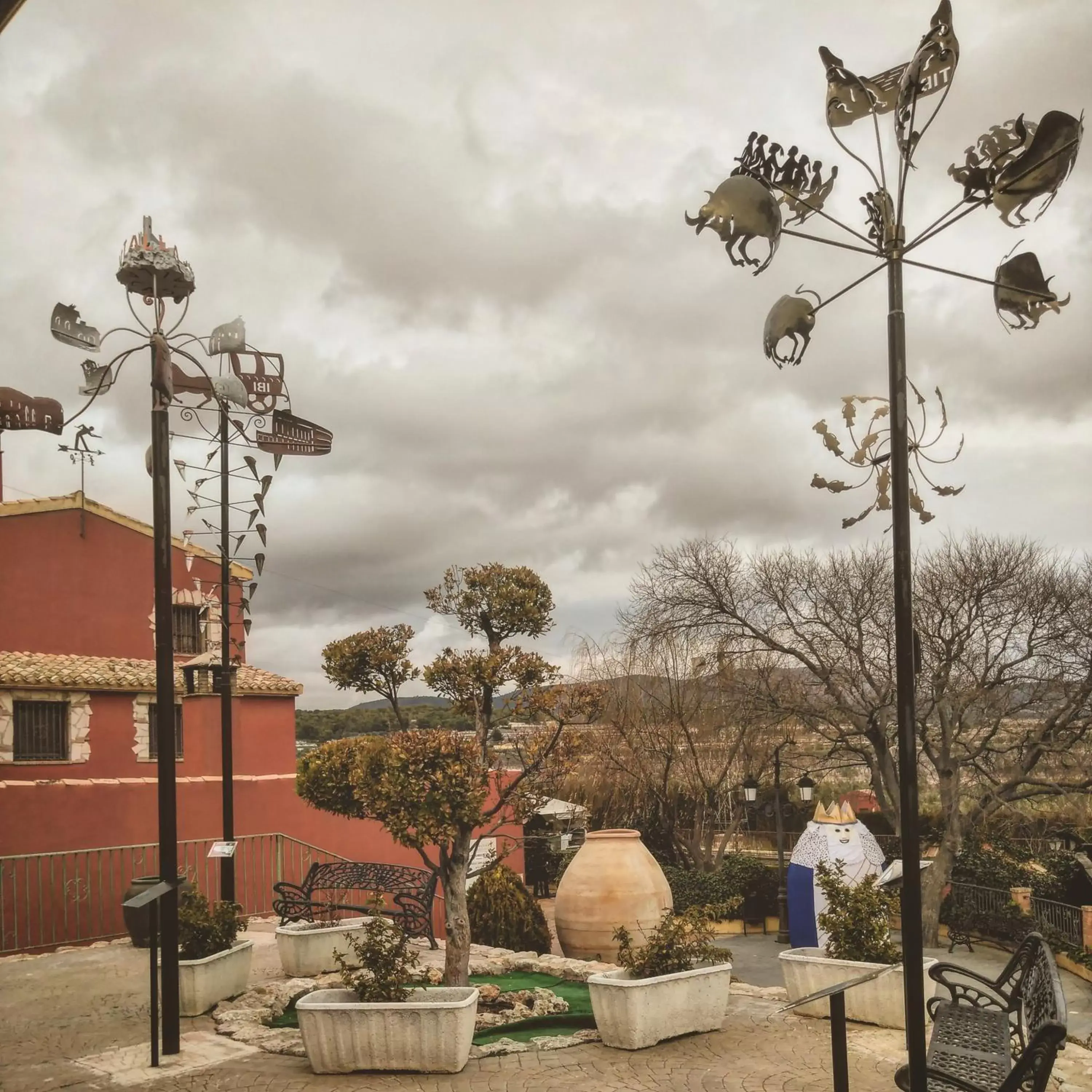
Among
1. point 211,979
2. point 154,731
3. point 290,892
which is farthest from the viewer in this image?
point 154,731

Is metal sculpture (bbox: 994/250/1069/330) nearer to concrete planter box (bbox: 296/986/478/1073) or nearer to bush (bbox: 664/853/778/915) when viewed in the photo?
concrete planter box (bbox: 296/986/478/1073)

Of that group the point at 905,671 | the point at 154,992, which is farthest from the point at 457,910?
the point at 905,671

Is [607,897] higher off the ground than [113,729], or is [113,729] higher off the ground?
[113,729]

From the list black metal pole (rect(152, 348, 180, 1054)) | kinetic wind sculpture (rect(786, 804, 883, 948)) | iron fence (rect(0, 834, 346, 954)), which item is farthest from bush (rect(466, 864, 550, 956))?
black metal pole (rect(152, 348, 180, 1054))

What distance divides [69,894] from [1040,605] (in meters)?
15.5

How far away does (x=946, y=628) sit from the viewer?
17.9 m

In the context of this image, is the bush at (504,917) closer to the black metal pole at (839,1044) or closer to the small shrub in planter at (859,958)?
the small shrub in planter at (859,958)

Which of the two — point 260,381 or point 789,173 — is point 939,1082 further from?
point 260,381

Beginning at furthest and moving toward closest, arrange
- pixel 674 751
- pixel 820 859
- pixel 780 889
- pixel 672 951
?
pixel 674 751
pixel 780 889
pixel 820 859
pixel 672 951

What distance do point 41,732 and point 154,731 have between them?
1934mm

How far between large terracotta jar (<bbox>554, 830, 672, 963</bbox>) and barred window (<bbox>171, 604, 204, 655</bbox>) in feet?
31.3

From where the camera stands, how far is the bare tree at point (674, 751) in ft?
73.2

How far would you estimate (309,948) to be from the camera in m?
9.34

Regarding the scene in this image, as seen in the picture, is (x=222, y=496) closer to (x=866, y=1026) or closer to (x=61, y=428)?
(x=61, y=428)
